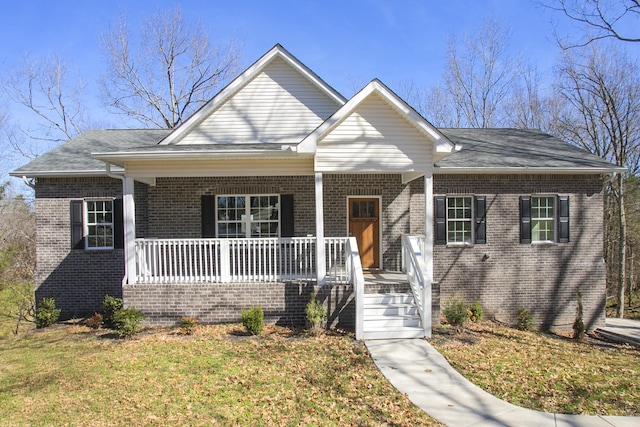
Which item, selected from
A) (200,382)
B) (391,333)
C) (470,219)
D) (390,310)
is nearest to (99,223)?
(200,382)

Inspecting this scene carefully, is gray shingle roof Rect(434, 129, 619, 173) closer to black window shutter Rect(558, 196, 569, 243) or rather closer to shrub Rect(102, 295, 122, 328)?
black window shutter Rect(558, 196, 569, 243)

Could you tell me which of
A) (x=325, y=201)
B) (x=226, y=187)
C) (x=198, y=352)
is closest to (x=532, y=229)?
(x=325, y=201)

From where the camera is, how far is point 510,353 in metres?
7.64

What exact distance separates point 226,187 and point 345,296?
4446mm

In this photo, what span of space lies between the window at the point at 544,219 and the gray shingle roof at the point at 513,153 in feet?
3.22

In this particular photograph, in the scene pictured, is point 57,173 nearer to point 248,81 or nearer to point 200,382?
point 248,81

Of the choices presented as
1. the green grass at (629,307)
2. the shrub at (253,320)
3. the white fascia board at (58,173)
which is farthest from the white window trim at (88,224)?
the green grass at (629,307)

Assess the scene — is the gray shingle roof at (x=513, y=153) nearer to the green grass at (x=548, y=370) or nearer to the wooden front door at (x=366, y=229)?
the wooden front door at (x=366, y=229)

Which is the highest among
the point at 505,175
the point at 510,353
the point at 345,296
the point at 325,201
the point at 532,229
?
the point at 505,175

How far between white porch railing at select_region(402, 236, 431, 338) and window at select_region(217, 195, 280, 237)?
3594mm

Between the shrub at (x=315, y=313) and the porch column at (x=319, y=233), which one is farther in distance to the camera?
the porch column at (x=319, y=233)

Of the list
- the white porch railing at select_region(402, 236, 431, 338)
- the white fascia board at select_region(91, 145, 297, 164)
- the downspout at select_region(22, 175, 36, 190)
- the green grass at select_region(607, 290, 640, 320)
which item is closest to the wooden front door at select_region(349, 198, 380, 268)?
the white porch railing at select_region(402, 236, 431, 338)

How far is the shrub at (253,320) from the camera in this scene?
8.14 metres

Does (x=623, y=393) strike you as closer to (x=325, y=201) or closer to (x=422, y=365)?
(x=422, y=365)
